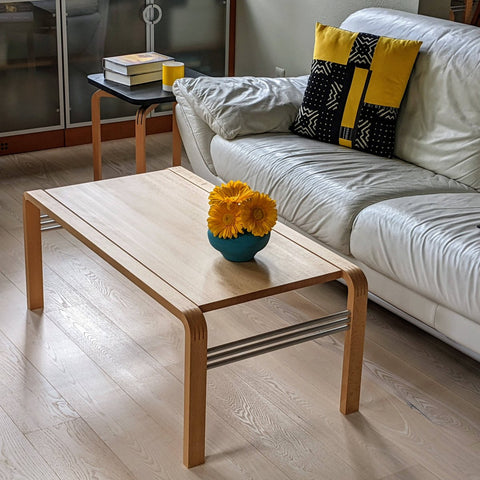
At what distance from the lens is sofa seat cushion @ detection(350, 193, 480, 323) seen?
230 cm

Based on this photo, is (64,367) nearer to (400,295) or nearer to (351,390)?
(351,390)

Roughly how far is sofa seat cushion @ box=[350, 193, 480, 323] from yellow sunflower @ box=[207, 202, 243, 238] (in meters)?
0.60

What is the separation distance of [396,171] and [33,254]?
126 centimetres

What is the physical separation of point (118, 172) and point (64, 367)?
171 cm

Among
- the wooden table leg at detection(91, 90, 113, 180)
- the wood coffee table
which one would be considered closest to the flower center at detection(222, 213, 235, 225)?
the wood coffee table

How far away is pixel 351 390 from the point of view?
2256 mm

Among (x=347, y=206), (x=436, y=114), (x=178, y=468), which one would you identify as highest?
(x=436, y=114)

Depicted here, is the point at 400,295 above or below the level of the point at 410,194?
below

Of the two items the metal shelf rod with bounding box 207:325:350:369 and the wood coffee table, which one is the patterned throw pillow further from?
the metal shelf rod with bounding box 207:325:350:369

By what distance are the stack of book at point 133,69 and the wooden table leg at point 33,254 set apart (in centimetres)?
114

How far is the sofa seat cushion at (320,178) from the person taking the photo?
2713mm

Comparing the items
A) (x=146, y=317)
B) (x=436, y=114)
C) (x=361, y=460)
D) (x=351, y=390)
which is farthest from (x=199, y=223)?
(x=436, y=114)

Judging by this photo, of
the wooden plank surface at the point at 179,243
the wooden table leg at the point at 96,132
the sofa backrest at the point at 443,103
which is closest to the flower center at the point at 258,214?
the wooden plank surface at the point at 179,243

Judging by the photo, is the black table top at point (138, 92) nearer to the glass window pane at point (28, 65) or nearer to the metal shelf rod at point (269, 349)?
the glass window pane at point (28, 65)
